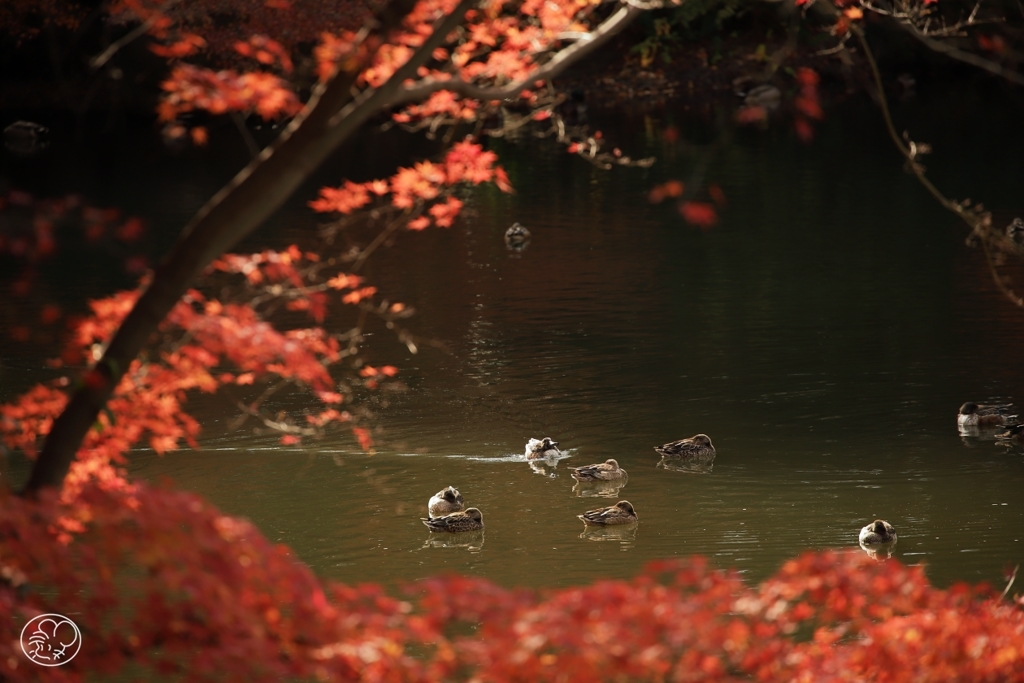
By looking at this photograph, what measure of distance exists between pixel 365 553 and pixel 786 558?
334 centimetres

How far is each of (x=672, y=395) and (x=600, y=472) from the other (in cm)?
306

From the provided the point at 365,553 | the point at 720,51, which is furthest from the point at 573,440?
the point at 720,51

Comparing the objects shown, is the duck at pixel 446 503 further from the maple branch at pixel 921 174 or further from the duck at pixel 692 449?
the maple branch at pixel 921 174

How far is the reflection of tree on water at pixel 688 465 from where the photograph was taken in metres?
11.7

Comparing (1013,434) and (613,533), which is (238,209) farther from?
(1013,434)

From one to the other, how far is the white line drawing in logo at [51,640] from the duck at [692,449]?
7.14 meters

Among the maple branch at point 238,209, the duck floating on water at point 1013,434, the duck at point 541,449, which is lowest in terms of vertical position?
the duck at point 541,449

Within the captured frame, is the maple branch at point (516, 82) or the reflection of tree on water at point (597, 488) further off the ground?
the maple branch at point (516, 82)

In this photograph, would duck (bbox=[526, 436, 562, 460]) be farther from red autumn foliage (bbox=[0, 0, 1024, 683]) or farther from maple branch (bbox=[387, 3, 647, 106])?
maple branch (bbox=[387, 3, 647, 106])

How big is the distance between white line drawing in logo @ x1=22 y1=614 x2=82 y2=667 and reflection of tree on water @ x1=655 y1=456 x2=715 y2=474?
23.0 feet

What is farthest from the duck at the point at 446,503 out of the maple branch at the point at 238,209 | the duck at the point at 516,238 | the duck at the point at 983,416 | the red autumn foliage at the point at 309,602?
the duck at the point at 516,238

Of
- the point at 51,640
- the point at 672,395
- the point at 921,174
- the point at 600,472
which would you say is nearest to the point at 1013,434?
the point at 672,395

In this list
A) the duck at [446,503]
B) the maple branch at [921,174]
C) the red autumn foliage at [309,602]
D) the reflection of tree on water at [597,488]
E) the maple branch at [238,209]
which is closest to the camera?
the red autumn foliage at [309,602]

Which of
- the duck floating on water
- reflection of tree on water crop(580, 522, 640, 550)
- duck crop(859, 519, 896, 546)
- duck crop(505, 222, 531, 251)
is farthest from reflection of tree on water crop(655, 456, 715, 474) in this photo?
duck crop(505, 222, 531, 251)
